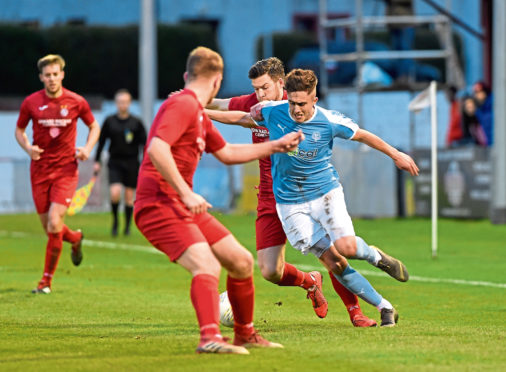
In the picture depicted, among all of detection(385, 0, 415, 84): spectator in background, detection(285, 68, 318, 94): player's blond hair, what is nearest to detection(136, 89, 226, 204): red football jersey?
detection(285, 68, 318, 94): player's blond hair

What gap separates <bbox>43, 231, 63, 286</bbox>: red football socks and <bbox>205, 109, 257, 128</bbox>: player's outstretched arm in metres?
3.70

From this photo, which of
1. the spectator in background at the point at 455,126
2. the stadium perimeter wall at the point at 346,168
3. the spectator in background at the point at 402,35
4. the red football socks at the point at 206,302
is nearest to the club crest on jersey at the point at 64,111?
the red football socks at the point at 206,302

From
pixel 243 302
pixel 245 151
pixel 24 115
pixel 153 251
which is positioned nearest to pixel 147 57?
pixel 153 251

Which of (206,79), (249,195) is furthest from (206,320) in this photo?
(249,195)

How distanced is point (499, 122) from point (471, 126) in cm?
176

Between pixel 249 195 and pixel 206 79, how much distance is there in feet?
65.6

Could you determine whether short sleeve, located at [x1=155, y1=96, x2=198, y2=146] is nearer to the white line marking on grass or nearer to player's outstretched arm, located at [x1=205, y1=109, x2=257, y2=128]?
player's outstretched arm, located at [x1=205, y1=109, x2=257, y2=128]

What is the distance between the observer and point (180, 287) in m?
12.9

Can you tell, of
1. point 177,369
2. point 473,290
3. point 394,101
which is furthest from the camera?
point 394,101

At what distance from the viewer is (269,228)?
991 centimetres

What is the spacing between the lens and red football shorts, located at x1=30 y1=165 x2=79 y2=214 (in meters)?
12.7

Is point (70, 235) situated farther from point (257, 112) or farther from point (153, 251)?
point (257, 112)

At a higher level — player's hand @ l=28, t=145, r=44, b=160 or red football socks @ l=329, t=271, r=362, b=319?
player's hand @ l=28, t=145, r=44, b=160

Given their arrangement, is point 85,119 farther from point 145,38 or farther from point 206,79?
point 145,38
